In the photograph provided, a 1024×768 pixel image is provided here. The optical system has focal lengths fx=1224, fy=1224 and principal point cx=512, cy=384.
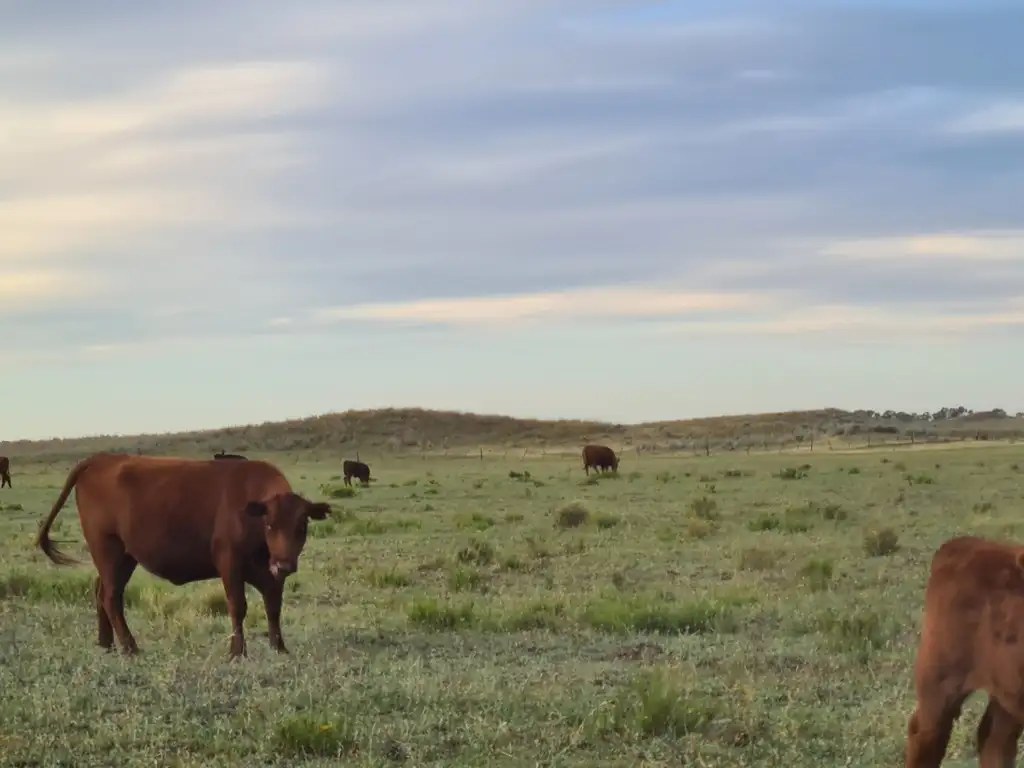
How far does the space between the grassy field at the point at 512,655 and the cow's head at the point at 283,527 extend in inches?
27.6

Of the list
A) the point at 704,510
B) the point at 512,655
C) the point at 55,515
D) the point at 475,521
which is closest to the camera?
the point at 512,655

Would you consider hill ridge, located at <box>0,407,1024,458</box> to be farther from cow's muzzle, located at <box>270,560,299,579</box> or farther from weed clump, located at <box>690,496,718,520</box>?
cow's muzzle, located at <box>270,560,299,579</box>

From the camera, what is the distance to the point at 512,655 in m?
9.46

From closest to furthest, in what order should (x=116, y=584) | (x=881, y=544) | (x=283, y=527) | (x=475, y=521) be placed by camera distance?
(x=283, y=527)
(x=116, y=584)
(x=881, y=544)
(x=475, y=521)

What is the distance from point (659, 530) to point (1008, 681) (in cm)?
1591

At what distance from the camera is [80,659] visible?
882 cm

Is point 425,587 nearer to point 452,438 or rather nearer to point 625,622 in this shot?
point 625,622

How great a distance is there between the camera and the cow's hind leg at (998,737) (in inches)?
216

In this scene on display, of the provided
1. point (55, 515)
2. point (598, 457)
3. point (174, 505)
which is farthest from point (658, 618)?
point (598, 457)

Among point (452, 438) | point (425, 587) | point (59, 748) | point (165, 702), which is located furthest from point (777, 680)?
point (452, 438)

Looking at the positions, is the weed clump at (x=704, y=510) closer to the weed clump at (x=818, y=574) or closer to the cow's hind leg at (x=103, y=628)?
the weed clump at (x=818, y=574)

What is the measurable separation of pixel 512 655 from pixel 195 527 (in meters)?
2.79

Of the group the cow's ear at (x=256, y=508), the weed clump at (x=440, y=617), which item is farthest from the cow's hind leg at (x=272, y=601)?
the weed clump at (x=440, y=617)

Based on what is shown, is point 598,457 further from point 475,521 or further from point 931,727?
point 931,727
